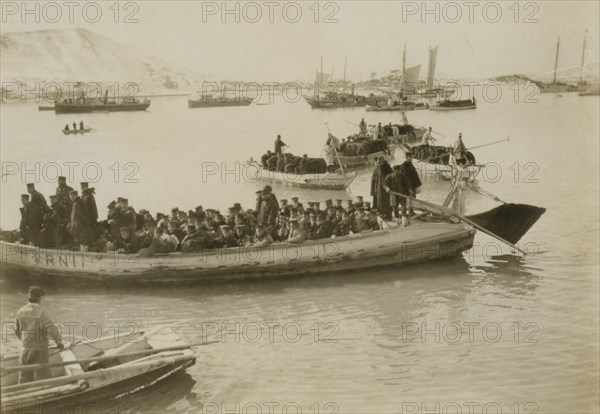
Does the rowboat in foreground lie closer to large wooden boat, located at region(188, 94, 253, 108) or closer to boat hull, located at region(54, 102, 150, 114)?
large wooden boat, located at region(188, 94, 253, 108)

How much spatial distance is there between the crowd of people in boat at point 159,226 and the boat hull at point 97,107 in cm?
673

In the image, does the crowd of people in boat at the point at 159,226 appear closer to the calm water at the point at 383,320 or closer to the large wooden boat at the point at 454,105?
the calm water at the point at 383,320

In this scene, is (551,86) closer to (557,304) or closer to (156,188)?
(557,304)

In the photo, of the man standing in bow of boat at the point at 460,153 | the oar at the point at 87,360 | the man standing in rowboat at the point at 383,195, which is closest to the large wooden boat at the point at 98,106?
the man standing in bow of boat at the point at 460,153

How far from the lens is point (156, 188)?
13797 mm

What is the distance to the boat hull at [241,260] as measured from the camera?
27.2 ft

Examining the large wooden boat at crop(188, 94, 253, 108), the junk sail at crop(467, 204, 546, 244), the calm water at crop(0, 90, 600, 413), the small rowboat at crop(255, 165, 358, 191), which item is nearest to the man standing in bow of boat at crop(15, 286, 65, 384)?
the calm water at crop(0, 90, 600, 413)

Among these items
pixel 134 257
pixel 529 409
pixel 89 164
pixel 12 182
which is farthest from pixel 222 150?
pixel 529 409

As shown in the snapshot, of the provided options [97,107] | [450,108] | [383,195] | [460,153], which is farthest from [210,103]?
[450,108]

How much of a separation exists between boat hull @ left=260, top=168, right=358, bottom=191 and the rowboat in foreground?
328 inches

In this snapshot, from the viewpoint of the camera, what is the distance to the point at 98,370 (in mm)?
5688

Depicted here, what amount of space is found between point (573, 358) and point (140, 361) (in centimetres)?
443

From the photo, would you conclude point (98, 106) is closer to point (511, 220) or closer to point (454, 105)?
point (454, 105)

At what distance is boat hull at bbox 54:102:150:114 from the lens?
15567 millimetres
